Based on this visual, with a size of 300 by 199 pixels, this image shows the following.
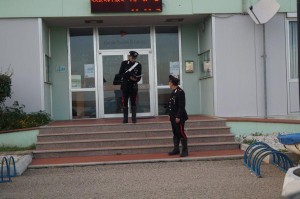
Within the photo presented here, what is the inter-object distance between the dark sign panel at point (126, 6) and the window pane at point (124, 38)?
64.4 inches

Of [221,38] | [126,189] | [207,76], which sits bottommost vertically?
[126,189]

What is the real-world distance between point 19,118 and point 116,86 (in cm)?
358

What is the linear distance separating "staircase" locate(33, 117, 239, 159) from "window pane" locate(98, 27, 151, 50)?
11.6ft

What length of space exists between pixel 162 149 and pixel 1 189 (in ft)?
14.5

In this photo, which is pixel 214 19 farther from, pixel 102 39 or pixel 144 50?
pixel 102 39

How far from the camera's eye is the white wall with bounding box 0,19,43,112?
1327cm

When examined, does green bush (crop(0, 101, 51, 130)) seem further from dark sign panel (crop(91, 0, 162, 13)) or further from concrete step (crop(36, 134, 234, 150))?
dark sign panel (crop(91, 0, 162, 13))

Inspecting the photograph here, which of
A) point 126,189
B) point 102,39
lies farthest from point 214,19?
point 126,189

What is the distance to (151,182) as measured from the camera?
27.6ft

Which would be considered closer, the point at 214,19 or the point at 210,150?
the point at 210,150

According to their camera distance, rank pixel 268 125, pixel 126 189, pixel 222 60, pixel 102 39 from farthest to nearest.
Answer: pixel 102 39 < pixel 222 60 < pixel 268 125 < pixel 126 189

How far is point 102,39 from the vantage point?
15.1 m

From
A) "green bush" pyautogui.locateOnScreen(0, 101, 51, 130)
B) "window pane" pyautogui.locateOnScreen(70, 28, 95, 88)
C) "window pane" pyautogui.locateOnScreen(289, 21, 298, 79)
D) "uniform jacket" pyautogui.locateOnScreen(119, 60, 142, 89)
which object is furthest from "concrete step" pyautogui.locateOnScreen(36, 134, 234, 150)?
"window pane" pyautogui.locateOnScreen(289, 21, 298, 79)

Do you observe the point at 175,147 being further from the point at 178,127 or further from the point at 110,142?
the point at 110,142
